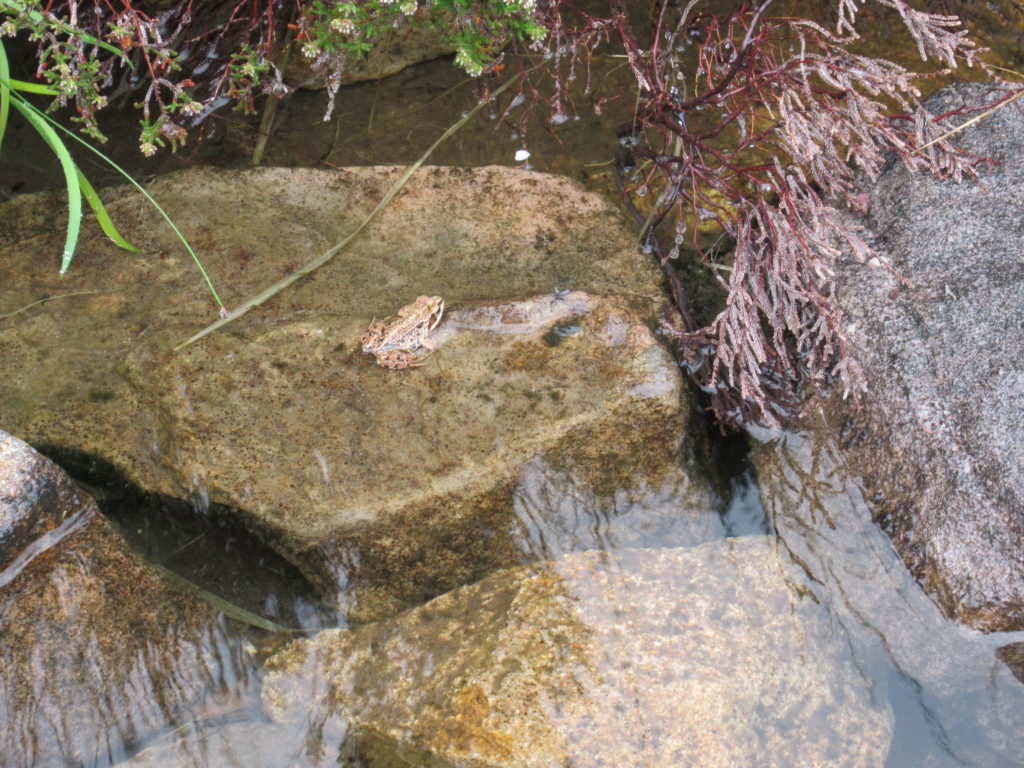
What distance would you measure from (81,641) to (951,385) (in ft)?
11.6

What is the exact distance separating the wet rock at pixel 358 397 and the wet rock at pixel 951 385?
0.81m

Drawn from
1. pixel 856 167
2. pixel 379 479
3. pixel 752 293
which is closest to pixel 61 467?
pixel 379 479

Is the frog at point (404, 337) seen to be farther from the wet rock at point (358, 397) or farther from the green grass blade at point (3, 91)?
the green grass blade at point (3, 91)

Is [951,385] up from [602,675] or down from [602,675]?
up

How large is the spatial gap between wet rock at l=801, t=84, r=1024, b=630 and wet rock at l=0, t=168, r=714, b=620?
2.66 feet

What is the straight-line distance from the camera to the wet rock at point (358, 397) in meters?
3.32

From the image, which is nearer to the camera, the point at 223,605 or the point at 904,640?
the point at 904,640

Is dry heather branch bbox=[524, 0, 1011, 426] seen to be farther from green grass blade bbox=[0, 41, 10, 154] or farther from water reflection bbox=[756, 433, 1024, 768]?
green grass blade bbox=[0, 41, 10, 154]

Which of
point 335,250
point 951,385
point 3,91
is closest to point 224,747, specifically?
point 335,250

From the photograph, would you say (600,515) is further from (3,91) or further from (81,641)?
(3,91)

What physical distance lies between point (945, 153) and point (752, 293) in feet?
3.89

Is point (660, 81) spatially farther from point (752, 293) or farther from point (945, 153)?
point (945, 153)

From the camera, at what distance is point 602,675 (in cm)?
306

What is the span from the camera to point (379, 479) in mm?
3293
